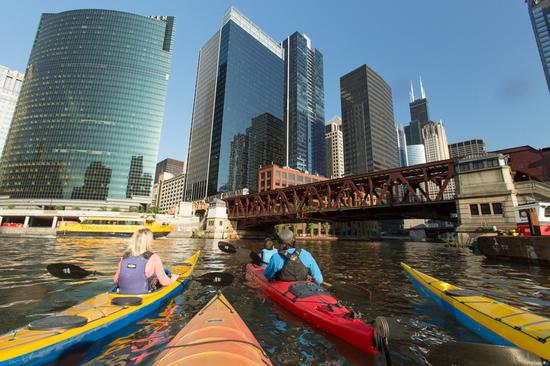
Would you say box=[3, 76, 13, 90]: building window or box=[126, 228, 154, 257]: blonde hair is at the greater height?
box=[3, 76, 13, 90]: building window

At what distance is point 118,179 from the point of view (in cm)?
9856

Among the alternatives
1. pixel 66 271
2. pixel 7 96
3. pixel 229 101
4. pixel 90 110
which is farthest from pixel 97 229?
pixel 7 96

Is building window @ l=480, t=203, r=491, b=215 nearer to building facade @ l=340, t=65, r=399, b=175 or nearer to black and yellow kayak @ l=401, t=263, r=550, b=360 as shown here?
black and yellow kayak @ l=401, t=263, r=550, b=360

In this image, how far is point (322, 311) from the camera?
530cm

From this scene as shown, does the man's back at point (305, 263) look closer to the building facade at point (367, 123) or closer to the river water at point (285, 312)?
the river water at point (285, 312)

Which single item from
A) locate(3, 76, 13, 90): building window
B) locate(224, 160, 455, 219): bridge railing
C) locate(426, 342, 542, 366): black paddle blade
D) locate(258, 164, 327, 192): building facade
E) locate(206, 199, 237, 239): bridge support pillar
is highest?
locate(3, 76, 13, 90): building window

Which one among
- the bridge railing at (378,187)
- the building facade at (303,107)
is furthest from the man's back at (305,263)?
the building facade at (303,107)

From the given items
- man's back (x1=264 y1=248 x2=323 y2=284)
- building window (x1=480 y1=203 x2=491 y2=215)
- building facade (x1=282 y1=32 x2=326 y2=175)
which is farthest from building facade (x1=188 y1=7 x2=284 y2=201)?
man's back (x1=264 y1=248 x2=323 y2=284)

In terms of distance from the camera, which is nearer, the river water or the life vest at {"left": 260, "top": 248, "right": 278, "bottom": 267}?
the river water

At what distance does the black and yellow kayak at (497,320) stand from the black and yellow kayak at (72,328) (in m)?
7.32

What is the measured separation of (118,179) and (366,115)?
152 metres

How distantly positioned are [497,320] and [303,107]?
7068 inches

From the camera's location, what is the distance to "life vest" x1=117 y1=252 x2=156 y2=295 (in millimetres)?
5914

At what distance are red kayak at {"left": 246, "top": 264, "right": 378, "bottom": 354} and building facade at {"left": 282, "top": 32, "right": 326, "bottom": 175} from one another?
148706 millimetres
